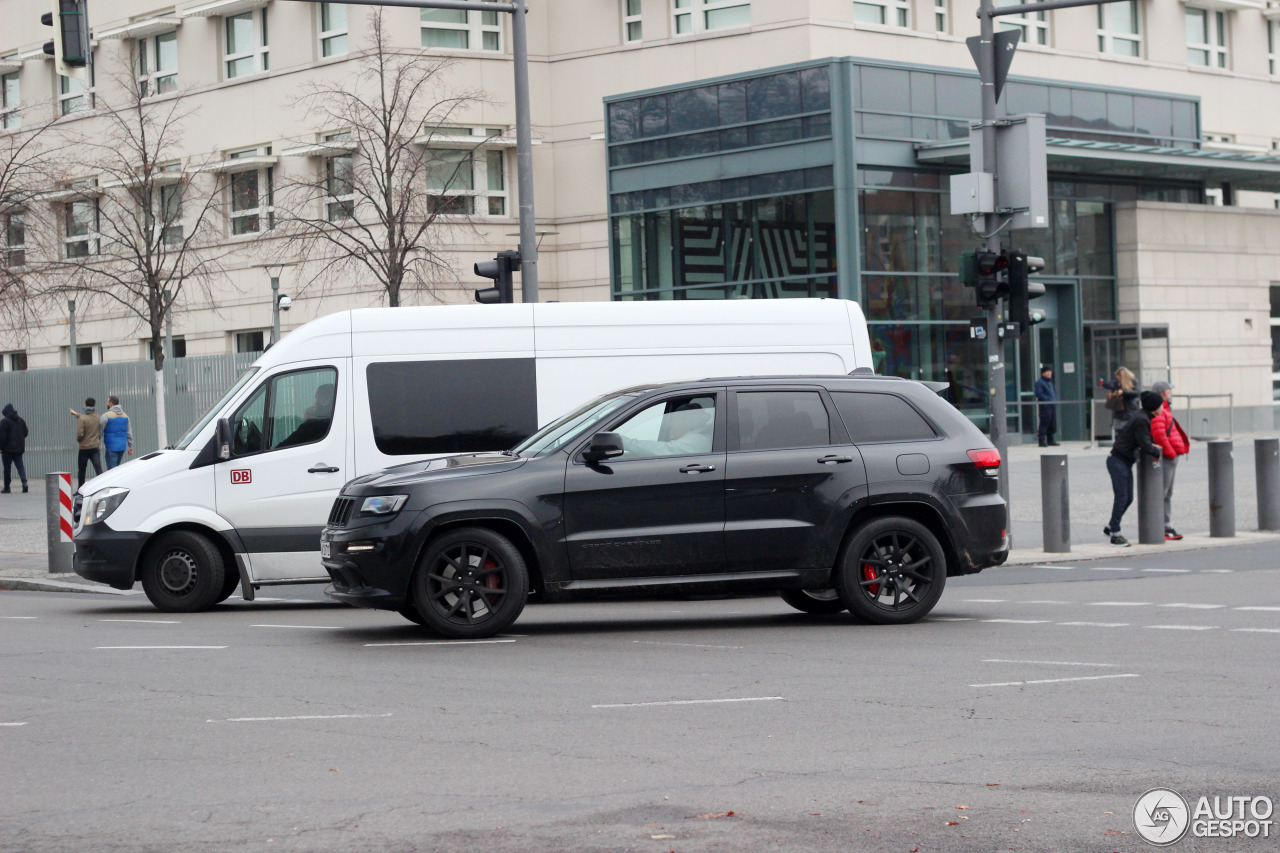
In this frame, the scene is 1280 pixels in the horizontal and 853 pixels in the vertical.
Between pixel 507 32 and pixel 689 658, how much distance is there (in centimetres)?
3112

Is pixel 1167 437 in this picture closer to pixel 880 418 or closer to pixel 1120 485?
pixel 1120 485

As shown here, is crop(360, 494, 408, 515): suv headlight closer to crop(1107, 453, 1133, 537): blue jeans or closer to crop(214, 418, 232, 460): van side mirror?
crop(214, 418, 232, 460): van side mirror

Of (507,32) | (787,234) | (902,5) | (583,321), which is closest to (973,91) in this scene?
(902,5)

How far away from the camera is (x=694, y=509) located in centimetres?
1128

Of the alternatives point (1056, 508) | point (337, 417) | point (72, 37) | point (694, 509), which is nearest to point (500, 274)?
point (337, 417)

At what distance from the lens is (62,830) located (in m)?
5.88

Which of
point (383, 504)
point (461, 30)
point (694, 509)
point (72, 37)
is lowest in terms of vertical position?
point (694, 509)

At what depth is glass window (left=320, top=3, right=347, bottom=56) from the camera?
3884cm

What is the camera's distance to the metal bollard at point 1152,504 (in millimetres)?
18109

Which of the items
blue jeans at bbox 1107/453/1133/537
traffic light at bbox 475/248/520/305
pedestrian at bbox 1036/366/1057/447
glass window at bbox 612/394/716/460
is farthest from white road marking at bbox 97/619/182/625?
pedestrian at bbox 1036/366/1057/447

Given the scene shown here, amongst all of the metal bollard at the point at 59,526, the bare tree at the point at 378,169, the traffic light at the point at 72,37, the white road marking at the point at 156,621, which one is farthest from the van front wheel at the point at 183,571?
the bare tree at the point at 378,169

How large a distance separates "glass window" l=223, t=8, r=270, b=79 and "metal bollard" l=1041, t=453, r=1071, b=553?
2852cm
